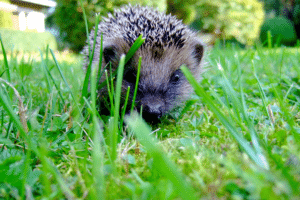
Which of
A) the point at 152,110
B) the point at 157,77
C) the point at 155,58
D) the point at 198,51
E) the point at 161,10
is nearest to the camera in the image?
the point at 152,110

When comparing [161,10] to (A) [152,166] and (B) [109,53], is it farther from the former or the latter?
(A) [152,166]

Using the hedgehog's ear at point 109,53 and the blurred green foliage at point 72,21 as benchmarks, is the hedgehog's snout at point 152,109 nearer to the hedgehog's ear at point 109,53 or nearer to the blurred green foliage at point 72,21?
the hedgehog's ear at point 109,53

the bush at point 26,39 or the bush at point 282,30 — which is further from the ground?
the bush at point 282,30

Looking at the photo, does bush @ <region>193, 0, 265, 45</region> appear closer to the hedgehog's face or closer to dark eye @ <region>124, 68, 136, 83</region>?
the hedgehog's face

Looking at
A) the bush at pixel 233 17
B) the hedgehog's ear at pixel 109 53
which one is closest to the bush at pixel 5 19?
the bush at pixel 233 17

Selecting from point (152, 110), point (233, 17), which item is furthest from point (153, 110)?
point (233, 17)
